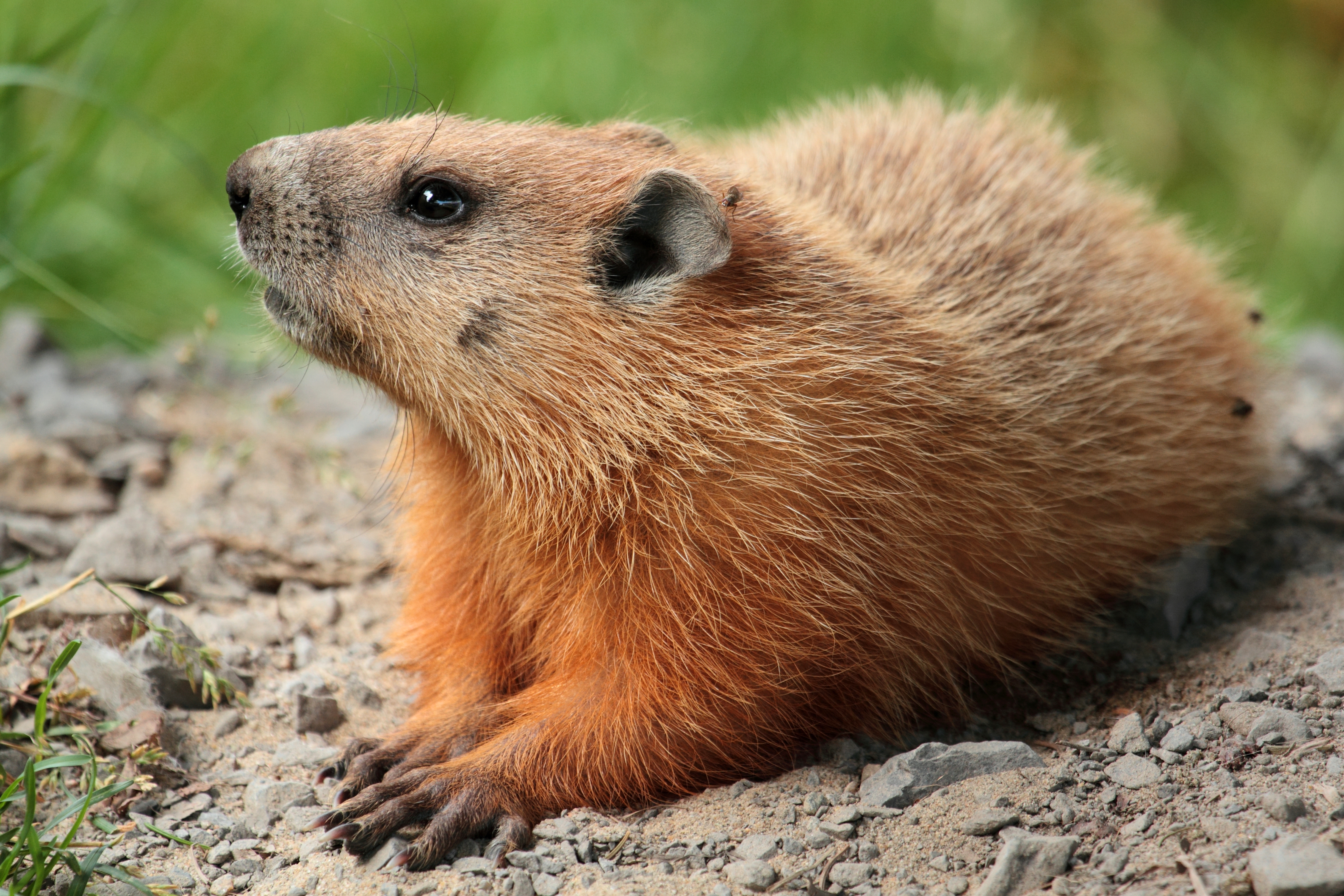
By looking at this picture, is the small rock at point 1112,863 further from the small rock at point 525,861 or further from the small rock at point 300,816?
the small rock at point 300,816

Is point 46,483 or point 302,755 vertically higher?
point 46,483

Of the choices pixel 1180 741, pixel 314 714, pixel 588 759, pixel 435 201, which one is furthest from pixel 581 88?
pixel 1180 741

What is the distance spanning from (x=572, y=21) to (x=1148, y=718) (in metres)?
6.48

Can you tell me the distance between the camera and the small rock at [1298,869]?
2.48 meters

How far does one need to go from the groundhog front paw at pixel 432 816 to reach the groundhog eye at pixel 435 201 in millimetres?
1633

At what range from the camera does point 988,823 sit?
298 cm

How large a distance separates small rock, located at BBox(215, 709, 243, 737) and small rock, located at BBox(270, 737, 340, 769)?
15cm

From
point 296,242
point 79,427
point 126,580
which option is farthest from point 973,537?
point 79,427

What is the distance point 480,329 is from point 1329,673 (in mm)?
2671

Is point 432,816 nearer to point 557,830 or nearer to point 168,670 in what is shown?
point 557,830

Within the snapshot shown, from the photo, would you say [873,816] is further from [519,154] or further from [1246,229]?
[1246,229]

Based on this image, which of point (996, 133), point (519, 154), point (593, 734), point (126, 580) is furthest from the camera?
point (996, 133)

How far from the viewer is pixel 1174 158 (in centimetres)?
951

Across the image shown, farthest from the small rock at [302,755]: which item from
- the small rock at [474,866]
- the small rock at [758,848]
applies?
the small rock at [758,848]
